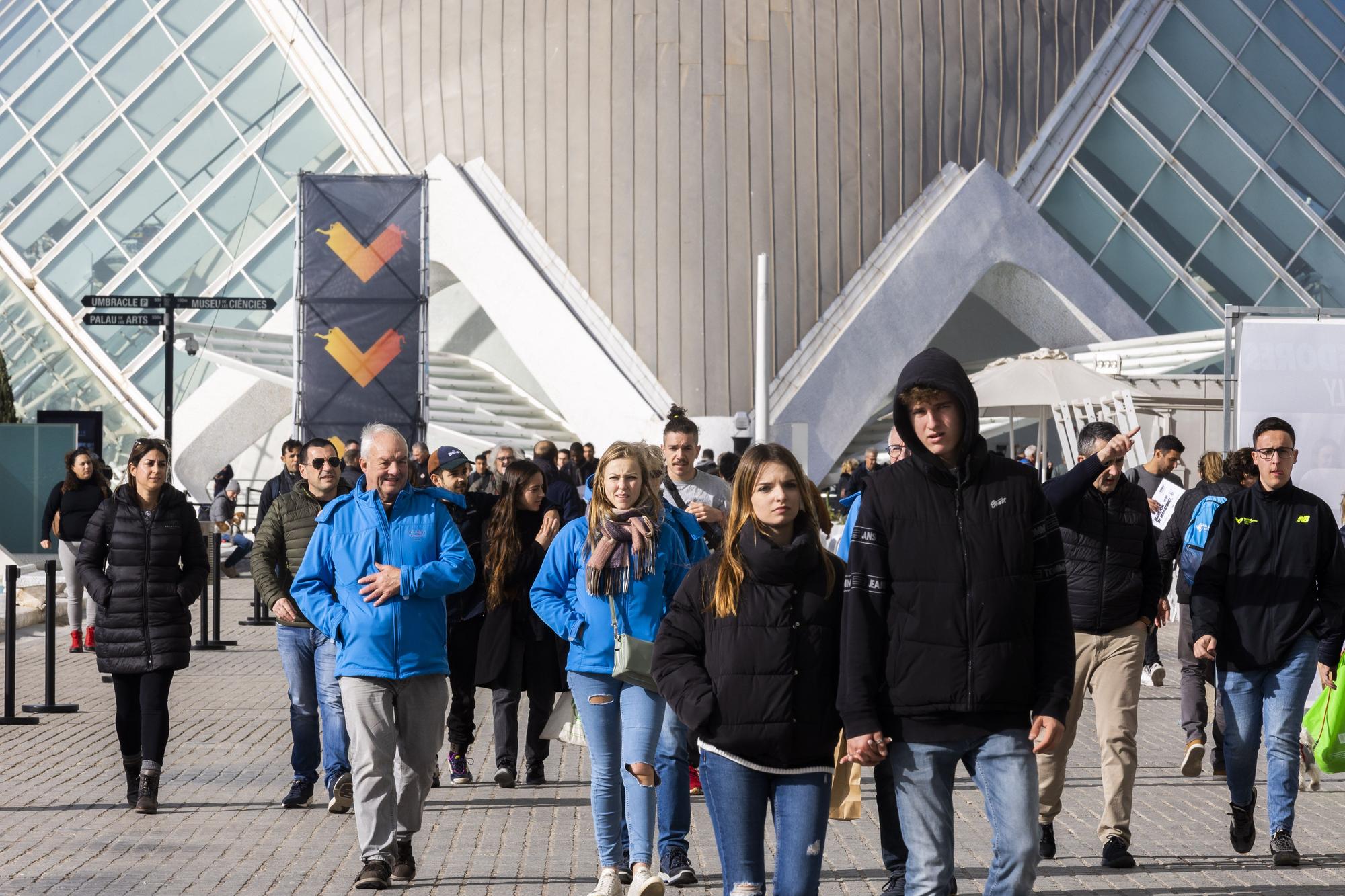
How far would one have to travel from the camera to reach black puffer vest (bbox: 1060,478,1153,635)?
22.8ft

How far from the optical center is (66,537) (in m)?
13.9

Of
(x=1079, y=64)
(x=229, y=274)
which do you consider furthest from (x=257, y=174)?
(x=1079, y=64)

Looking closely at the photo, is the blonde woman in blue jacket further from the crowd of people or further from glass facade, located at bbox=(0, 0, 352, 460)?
glass facade, located at bbox=(0, 0, 352, 460)

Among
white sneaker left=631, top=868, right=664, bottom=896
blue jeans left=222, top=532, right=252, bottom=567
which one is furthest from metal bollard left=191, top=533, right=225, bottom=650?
white sneaker left=631, top=868, right=664, bottom=896

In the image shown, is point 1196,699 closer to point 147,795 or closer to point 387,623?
point 387,623

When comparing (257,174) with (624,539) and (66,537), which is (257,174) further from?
(624,539)

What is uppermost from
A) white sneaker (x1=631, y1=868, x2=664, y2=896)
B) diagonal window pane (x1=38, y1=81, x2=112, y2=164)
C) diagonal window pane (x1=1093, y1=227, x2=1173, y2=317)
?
diagonal window pane (x1=38, y1=81, x2=112, y2=164)

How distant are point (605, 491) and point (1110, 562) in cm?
220

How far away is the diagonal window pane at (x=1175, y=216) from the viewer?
32.8m

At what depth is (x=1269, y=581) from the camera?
6.84 metres

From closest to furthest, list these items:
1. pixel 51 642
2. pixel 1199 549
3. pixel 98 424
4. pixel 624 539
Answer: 1. pixel 624 539
2. pixel 1199 549
3. pixel 51 642
4. pixel 98 424

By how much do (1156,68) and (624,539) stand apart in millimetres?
30216

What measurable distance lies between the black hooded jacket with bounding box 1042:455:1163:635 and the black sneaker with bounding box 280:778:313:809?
11.9ft

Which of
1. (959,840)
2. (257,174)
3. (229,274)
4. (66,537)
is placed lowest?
(959,840)
